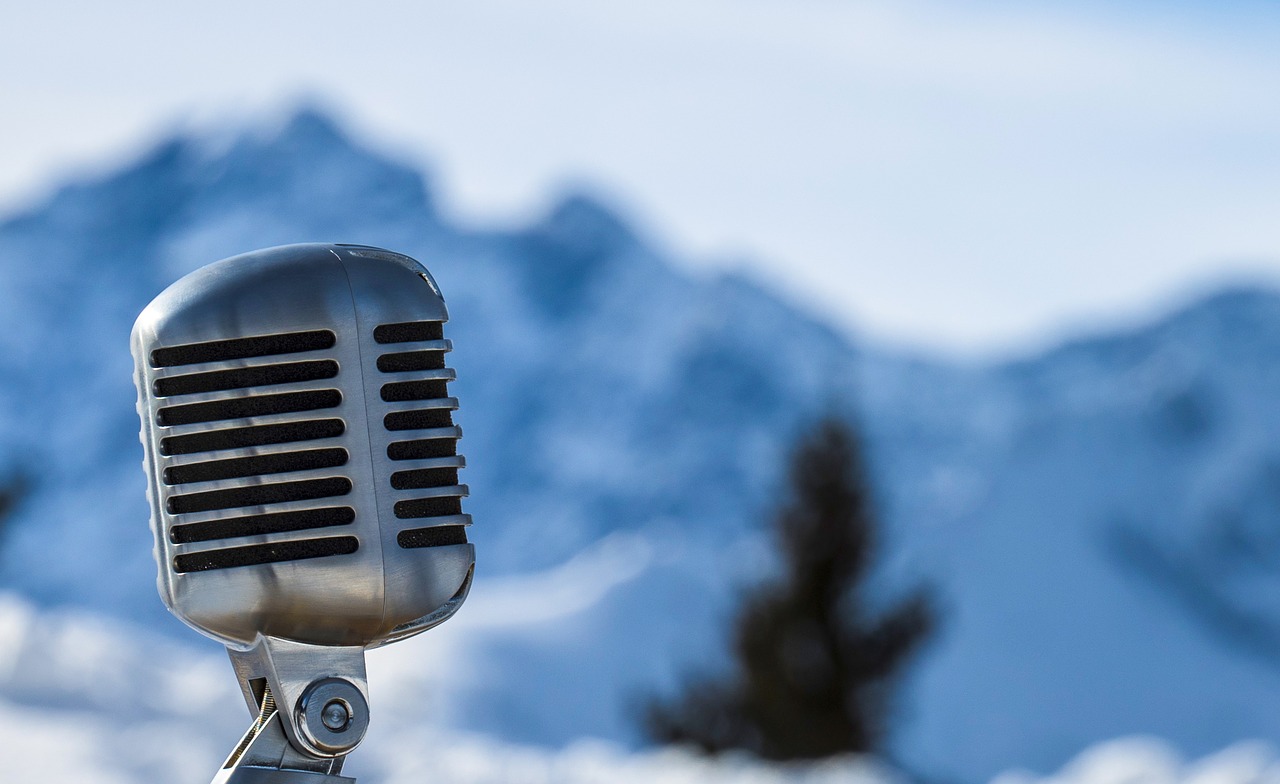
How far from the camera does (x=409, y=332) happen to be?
1.50 m

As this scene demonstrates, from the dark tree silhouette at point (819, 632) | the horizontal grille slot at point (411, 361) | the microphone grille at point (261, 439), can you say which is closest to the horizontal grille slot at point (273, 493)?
the microphone grille at point (261, 439)

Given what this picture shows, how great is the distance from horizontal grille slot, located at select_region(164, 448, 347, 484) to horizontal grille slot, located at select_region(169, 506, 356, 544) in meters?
0.04

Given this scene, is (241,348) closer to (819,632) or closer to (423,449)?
(423,449)

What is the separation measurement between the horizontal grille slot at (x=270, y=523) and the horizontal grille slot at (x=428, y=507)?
5 centimetres

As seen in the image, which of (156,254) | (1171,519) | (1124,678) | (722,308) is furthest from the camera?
(722,308)

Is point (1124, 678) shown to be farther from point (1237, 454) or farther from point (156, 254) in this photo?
point (156, 254)

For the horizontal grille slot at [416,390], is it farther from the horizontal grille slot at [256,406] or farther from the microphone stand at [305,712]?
the microphone stand at [305,712]

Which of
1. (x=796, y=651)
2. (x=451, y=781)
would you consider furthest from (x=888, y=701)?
(x=451, y=781)

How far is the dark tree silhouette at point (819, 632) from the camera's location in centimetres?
1473

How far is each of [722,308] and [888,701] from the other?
166 meters

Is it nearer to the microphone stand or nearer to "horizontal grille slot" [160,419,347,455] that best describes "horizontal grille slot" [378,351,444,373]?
"horizontal grille slot" [160,419,347,455]

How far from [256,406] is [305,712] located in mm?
276

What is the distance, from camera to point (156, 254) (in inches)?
5192

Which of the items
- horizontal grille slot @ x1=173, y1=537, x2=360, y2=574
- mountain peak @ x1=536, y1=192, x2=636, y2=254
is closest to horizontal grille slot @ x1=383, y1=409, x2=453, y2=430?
horizontal grille slot @ x1=173, y1=537, x2=360, y2=574
